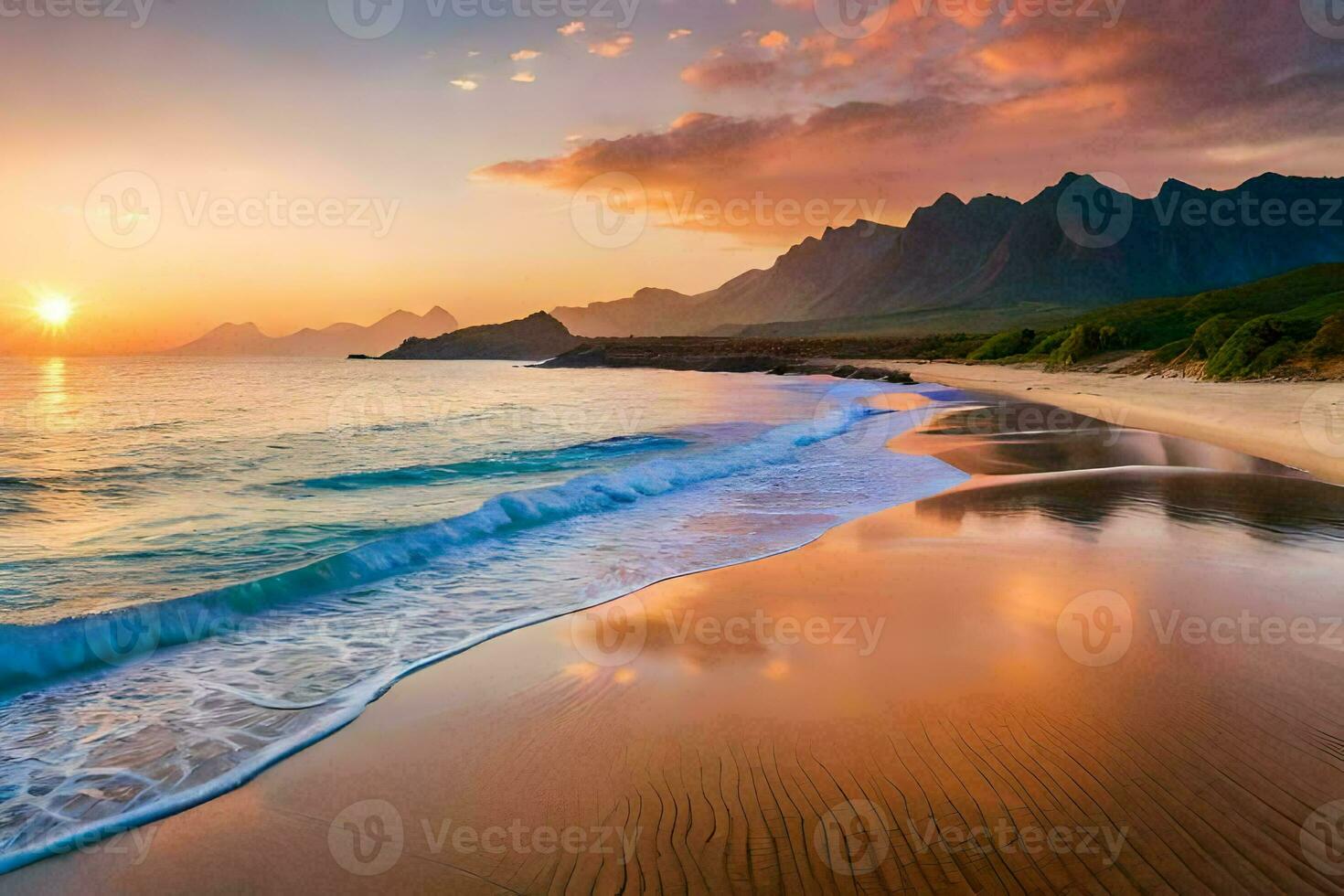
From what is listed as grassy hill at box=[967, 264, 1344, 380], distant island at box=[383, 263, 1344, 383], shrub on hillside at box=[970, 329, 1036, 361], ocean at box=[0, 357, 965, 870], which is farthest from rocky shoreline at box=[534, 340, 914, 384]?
ocean at box=[0, 357, 965, 870]

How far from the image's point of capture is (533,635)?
268 inches

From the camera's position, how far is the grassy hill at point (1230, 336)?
26.5 meters

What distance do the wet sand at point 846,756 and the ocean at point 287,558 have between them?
0.69 metres

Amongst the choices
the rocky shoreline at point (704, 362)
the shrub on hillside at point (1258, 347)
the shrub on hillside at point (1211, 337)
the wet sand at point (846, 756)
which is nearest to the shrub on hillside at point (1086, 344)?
the rocky shoreline at point (704, 362)

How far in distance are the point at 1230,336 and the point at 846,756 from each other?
35.8 meters

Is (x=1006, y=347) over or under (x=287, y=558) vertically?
over

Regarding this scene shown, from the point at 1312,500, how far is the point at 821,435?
14354mm

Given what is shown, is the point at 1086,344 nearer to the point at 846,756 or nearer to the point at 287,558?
the point at 287,558

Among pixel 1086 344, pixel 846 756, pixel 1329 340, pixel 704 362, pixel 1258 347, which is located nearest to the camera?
pixel 846 756

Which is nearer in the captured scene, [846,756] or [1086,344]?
[846,756]

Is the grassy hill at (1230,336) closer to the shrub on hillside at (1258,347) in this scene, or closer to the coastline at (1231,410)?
the shrub on hillside at (1258,347)

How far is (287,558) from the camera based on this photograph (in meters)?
9.79

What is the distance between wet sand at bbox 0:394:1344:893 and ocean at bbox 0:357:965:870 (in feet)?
2.28

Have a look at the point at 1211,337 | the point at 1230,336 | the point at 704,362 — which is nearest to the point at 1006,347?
the point at 1211,337
